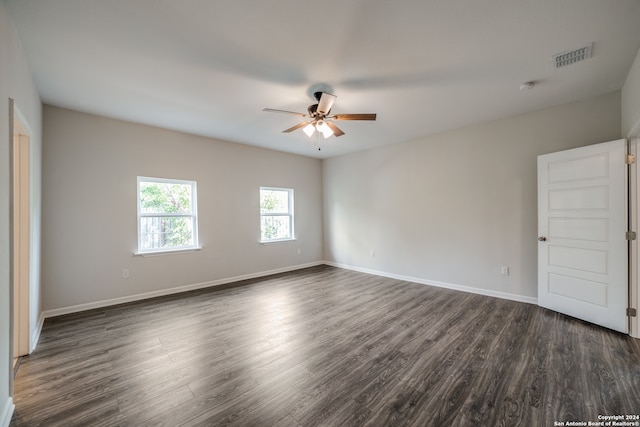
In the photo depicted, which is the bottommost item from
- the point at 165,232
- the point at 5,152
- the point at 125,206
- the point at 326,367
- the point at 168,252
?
the point at 326,367

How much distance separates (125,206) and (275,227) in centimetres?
275

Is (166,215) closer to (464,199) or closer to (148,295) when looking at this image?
(148,295)

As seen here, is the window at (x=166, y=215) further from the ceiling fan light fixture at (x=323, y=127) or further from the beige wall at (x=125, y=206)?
the ceiling fan light fixture at (x=323, y=127)

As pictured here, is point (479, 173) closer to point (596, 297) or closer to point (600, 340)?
point (596, 297)

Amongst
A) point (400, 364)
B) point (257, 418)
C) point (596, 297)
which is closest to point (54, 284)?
point (257, 418)

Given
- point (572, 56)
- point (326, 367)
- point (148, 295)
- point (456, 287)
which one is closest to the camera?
point (326, 367)

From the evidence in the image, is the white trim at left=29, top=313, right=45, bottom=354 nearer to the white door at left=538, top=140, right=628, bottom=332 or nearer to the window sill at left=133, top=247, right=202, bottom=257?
the window sill at left=133, top=247, right=202, bottom=257

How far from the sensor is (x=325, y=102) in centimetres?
273

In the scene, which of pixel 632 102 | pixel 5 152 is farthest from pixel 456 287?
pixel 5 152

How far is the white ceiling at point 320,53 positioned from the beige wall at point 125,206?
1.63ft

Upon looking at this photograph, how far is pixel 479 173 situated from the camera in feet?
13.4

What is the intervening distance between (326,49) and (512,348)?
3228 millimetres

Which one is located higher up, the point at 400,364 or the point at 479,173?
the point at 479,173

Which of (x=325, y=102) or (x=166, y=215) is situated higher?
(x=325, y=102)
